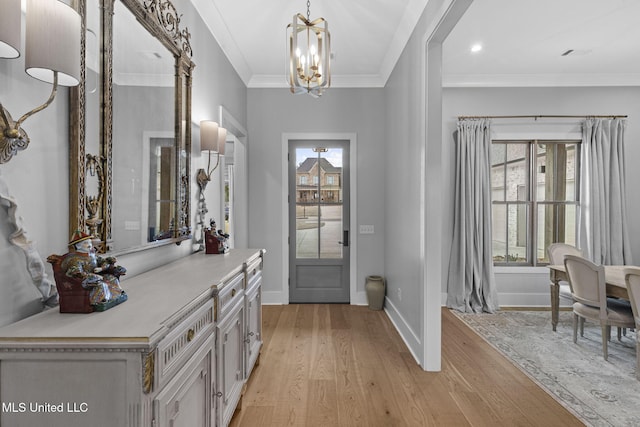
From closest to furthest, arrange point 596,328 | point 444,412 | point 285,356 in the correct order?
point 444,412, point 285,356, point 596,328

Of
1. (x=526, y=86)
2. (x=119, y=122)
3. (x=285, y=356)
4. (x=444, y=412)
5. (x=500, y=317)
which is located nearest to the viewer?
(x=119, y=122)

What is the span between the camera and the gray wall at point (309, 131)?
4.36 m

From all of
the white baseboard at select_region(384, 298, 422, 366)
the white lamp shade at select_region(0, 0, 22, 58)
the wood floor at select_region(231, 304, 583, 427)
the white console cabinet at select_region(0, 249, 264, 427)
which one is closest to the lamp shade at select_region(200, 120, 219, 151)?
the white console cabinet at select_region(0, 249, 264, 427)

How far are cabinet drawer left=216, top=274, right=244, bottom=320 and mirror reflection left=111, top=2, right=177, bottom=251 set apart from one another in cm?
53

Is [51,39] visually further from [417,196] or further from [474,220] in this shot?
[474,220]

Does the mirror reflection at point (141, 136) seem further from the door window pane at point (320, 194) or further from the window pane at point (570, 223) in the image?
the window pane at point (570, 223)

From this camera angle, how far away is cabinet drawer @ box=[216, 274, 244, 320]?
1665mm

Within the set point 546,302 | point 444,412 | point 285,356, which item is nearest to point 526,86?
point 546,302

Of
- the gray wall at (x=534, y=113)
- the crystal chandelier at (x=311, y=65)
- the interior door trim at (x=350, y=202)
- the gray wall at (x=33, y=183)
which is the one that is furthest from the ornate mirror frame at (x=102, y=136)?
the gray wall at (x=534, y=113)

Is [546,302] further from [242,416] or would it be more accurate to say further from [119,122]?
[119,122]

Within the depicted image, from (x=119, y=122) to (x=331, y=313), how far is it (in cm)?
317

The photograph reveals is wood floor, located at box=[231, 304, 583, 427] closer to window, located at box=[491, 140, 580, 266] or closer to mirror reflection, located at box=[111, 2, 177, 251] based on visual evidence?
mirror reflection, located at box=[111, 2, 177, 251]

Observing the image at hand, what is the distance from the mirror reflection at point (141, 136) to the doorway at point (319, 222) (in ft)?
7.71

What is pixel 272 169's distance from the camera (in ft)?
14.4
